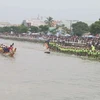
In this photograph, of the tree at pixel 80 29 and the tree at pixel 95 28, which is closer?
the tree at pixel 95 28

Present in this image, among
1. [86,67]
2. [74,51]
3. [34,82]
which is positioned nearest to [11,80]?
[34,82]

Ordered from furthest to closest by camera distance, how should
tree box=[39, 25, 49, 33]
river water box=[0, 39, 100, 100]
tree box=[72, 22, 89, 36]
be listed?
tree box=[39, 25, 49, 33]
tree box=[72, 22, 89, 36]
river water box=[0, 39, 100, 100]

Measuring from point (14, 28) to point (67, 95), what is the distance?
8376cm

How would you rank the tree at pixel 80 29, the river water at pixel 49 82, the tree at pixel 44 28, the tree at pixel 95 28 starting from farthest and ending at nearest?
the tree at pixel 44 28
the tree at pixel 80 29
the tree at pixel 95 28
the river water at pixel 49 82

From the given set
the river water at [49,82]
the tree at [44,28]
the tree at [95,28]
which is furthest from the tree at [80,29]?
the river water at [49,82]

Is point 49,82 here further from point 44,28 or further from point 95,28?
point 44,28

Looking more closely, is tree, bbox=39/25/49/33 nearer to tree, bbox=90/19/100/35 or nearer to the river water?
tree, bbox=90/19/100/35

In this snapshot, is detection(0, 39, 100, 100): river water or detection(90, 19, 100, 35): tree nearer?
detection(0, 39, 100, 100): river water

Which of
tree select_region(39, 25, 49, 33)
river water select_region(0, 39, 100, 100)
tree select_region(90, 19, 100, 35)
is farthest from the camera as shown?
tree select_region(39, 25, 49, 33)

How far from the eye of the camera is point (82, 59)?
29.4 m

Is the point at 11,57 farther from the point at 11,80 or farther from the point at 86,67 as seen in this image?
the point at 11,80

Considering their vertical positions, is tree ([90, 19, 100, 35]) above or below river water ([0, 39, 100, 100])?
above

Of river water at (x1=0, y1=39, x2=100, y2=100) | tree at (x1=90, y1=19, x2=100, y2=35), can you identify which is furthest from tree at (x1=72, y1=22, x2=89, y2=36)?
river water at (x1=0, y1=39, x2=100, y2=100)

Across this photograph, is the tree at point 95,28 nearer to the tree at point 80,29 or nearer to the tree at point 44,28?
the tree at point 80,29
